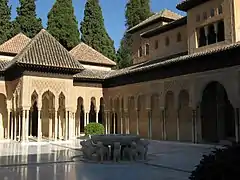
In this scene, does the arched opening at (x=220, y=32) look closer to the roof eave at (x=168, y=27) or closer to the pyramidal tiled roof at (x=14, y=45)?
the roof eave at (x=168, y=27)

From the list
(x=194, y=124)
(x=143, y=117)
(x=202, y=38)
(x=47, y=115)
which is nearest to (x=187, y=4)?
(x=202, y=38)

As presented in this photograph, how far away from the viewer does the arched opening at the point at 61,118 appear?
2258cm

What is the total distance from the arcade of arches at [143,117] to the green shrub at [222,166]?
1274 centimetres

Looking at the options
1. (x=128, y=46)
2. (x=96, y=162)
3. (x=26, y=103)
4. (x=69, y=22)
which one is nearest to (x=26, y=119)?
(x=26, y=103)

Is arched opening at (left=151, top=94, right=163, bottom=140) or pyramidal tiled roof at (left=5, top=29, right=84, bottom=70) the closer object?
pyramidal tiled roof at (left=5, top=29, right=84, bottom=70)

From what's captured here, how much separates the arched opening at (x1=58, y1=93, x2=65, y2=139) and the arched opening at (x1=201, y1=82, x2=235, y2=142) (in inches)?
378

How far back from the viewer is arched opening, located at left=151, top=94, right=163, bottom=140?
22.8 meters

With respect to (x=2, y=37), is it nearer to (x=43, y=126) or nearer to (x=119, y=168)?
(x=43, y=126)

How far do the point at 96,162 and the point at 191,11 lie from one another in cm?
1428

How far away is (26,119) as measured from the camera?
20.4 metres

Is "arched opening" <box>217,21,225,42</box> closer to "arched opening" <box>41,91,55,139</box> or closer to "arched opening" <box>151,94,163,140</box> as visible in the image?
"arched opening" <box>151,94,163,140</box>

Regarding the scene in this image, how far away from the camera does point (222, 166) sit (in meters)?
3.79

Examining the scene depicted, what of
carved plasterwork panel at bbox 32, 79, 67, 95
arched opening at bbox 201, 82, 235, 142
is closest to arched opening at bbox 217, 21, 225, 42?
arched opening at bbox 201, 82, 235, 142

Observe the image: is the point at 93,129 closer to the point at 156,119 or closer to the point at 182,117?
the point at 156,119
